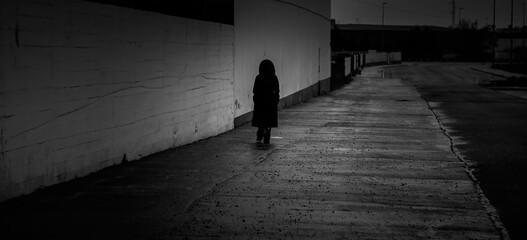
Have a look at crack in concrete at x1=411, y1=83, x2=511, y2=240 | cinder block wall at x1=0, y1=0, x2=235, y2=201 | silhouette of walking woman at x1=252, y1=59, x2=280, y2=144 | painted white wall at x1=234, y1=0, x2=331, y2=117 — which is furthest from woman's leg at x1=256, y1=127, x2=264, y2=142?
crack in concrete at x1=411, y1=83, x2=511, y2=240

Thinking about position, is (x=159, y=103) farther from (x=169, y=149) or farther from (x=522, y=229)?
(x=522, y=229)

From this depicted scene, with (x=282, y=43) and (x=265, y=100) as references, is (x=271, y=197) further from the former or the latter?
(x=282, y=43)

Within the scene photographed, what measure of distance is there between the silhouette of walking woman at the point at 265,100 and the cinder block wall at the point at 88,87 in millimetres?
1228

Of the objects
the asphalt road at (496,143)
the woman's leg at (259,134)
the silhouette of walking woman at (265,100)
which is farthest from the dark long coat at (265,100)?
the asphalt road at (496,143)

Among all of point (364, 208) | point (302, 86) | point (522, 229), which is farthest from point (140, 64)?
point (302, 86)

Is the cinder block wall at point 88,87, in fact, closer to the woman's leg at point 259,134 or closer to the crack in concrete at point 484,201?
the woman's leg at point 259,134

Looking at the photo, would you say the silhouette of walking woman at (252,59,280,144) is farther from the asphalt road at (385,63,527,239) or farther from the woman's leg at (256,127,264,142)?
the asphalt road at (385,63,527,239)

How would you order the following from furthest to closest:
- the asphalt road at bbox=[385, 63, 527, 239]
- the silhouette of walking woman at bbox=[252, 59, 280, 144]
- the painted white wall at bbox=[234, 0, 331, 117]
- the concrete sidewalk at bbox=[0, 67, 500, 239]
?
1. the painted white wall at bbox=[234, 0, 331, 117]
2. the silhouette of walking woman at bbox=[252, 59, 280, 144]
3. the asphalt road at bbox=[385, 63, 527, 239]
4. the concrete sidewalk at bbox=[0, 67, 500, 239]

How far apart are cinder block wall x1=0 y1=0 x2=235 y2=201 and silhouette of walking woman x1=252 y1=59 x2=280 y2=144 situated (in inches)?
48.4

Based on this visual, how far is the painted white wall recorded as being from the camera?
1719cm

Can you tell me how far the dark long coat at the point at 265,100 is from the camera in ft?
44.0

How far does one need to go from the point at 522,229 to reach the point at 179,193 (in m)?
3.91

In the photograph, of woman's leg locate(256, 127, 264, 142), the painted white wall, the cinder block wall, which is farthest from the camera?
the painted white wall

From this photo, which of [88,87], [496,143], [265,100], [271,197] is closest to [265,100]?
[265,100]
